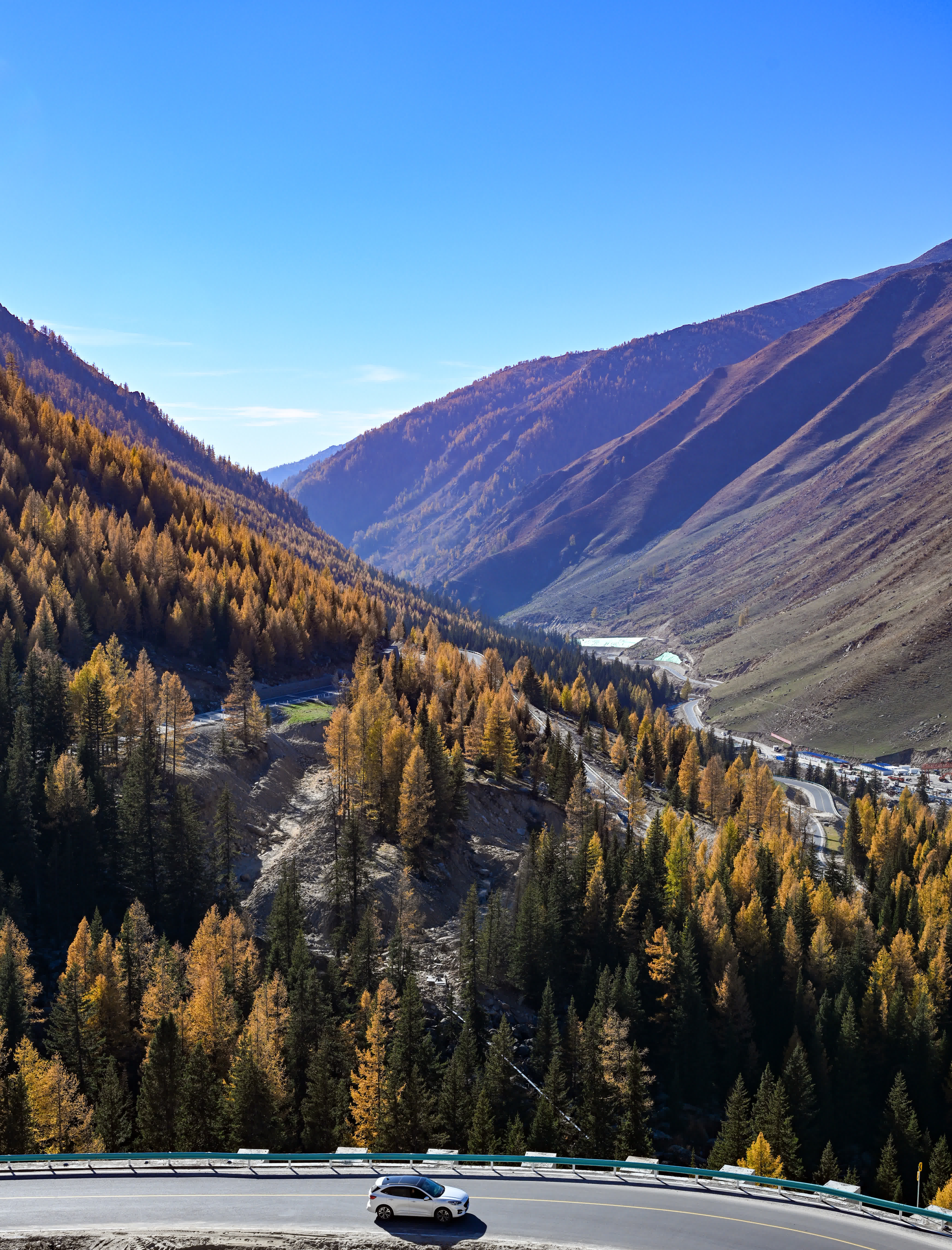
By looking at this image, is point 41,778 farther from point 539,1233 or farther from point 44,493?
Answer: point 44,493

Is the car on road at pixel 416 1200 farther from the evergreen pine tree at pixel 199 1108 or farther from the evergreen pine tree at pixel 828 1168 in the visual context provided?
the evergreen pine tree at pixel 828 1168

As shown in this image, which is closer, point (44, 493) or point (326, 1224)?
point (326, 1224)

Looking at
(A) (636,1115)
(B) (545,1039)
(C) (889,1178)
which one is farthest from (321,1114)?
(C) (889,1178)

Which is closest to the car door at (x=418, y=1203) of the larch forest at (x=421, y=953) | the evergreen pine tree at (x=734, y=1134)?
the larch forest at (x=421, y=953)

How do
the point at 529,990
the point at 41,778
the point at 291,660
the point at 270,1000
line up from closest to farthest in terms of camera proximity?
the point at 270,1000 → the point at 529,990 → the point at 41,778 → the point at 291,660

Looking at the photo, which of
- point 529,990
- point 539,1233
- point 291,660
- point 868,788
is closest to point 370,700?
point 291,660

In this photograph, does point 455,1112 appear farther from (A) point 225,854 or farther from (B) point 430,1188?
(A) point 225,854

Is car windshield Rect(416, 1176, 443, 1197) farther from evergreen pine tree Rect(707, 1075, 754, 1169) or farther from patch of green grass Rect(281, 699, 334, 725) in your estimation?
patch of green grass Rect(281, 699, 334, 725)

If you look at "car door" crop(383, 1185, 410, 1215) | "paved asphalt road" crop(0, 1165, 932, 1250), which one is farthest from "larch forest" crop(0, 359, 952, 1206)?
"car door" crop(383, 1185, 410, 1215)
